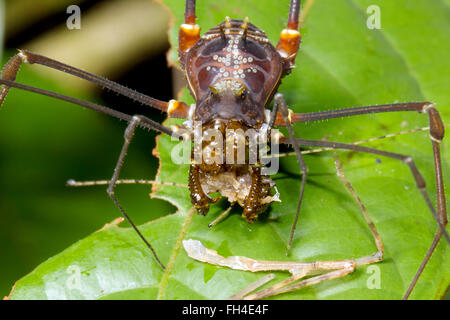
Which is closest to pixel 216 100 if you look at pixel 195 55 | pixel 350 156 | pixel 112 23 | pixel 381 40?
pixel 195 55

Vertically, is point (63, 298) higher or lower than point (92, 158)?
lower

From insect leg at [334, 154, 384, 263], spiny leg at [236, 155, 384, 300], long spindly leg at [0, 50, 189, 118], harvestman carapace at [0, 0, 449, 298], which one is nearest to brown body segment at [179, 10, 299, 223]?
harvestman carapace at [0, 0, 449, 298]

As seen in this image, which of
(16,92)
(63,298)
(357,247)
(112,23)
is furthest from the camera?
(112,23)

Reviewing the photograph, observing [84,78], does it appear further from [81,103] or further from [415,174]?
[415,174]

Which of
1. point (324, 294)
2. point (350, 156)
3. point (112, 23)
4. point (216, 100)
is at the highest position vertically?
point (112, 23)

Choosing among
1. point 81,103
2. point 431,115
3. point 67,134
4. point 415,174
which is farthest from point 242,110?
point 67,134

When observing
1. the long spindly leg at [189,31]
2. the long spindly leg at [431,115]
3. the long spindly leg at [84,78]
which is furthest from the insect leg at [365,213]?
the long spindly leg at [189,31]

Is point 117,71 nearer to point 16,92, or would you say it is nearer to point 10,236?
point 16,92

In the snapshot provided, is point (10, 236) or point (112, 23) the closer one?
point (10, 236)

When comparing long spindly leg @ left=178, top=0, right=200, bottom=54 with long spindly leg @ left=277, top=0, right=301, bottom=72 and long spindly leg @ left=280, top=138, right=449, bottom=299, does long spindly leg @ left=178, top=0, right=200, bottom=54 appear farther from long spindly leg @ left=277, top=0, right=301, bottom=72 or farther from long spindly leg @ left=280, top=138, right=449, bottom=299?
long spindly leg @ left=280, top=138, right=449, bottom=299
